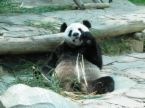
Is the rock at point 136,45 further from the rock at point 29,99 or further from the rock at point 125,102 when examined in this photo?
the rock at point 29,99

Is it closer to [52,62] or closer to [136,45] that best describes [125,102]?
[52,62]

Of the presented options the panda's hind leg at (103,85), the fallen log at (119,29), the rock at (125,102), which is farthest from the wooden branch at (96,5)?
the rock at (125,102)

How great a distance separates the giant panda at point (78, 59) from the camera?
553 centimetres

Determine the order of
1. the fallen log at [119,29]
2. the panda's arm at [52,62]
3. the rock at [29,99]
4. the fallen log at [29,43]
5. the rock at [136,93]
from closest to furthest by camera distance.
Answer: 1. the rock at [29,99]
2. the rock at [136,93]
3. the panda's arm at [52,62]
4. the fallen log at [29,43]
5. the fallen log at [119,29]


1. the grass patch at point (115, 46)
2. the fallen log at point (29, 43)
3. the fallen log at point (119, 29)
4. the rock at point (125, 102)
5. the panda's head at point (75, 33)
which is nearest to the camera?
the rock at point (125, 102)

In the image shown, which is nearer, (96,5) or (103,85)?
(103,85)

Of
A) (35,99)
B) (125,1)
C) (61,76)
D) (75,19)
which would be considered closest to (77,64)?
(61,76)

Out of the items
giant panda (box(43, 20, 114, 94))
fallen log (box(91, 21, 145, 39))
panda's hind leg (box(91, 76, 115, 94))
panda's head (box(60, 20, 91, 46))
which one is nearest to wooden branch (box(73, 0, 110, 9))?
fallen log (box(91, 21, 145, 39))

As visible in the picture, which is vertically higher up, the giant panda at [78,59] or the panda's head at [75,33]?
the panda's head at [75,33]

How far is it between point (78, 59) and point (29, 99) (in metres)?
1.98

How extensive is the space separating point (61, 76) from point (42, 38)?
102cm

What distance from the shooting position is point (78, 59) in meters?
5.88

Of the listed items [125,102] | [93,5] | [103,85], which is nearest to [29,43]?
[103,85]

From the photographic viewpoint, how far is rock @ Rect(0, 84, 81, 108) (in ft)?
12.8
